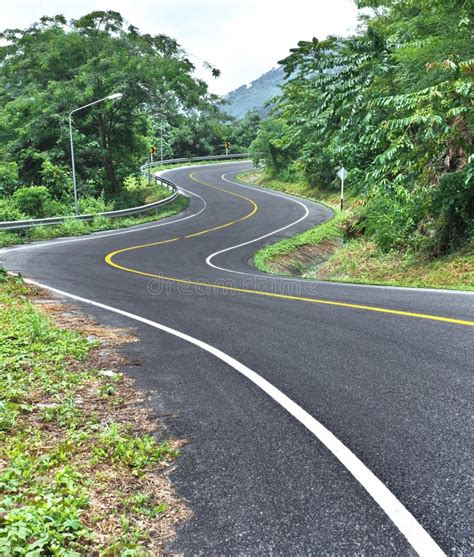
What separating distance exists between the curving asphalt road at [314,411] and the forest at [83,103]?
24.0 metres

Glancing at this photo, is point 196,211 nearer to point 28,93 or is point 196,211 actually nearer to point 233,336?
point 28,93

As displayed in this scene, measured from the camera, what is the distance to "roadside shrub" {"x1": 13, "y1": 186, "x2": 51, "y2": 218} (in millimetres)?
27781

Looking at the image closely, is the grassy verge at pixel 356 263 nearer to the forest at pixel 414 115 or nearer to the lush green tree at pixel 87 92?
the forest at pixel 414 115

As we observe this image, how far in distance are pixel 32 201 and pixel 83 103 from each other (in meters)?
8.34

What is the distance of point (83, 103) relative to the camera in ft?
104

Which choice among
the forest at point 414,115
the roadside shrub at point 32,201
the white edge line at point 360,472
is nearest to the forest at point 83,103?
the roadside shrub at point 32,201

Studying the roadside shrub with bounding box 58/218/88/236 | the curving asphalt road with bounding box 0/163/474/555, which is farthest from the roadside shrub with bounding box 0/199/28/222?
the curving asphalt road with bounding box 0/163/474/555

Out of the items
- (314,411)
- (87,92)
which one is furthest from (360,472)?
(87,92)

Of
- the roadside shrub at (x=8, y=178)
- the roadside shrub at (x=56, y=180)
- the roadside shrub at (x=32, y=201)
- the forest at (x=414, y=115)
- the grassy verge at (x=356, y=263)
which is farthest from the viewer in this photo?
the roadside shrub at (x=56, y=180)

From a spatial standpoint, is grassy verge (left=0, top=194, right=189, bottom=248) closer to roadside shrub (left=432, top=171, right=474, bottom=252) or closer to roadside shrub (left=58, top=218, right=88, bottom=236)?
roadside shrub (left=58, top=218, right=88, bottom=236)

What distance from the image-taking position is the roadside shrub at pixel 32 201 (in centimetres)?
2778

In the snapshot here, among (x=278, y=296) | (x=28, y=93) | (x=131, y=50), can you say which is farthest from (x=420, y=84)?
(x=28, y=93)

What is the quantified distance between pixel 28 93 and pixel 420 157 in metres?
30.7

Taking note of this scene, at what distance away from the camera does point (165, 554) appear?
8.56 feet
